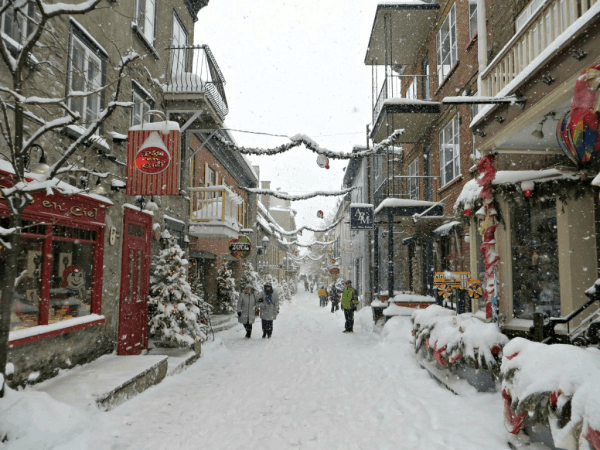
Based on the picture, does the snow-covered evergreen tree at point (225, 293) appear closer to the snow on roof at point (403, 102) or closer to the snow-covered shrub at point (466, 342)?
the snow on roof at point (403, 102)

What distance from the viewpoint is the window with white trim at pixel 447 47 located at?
12953mm

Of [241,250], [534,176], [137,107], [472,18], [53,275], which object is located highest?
[472,18]

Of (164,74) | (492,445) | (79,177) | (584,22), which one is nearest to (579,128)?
(584,22)

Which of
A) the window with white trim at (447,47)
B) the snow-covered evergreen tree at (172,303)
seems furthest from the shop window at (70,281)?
the window with white trim at (447,47)

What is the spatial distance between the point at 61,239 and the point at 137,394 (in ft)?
8.33

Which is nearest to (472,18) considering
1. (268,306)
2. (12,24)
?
(268,306)

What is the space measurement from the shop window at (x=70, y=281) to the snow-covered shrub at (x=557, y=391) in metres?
6.03

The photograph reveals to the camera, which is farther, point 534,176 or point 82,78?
point 82,78

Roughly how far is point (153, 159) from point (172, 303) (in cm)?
326

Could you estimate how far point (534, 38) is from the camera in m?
5.70

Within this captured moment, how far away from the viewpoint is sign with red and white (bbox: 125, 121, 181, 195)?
7.59 meters

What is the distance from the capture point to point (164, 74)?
36.6 feet

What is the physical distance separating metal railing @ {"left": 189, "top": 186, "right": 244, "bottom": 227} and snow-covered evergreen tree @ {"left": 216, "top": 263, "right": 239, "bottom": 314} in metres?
3.93

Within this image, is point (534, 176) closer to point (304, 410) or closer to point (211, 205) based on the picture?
point (304, 410)
